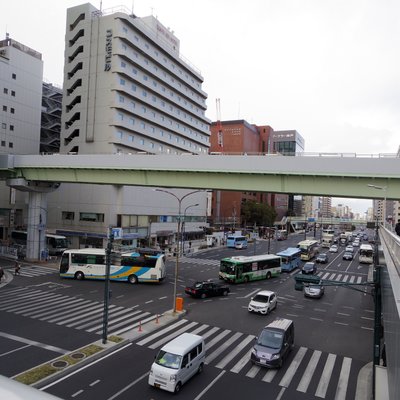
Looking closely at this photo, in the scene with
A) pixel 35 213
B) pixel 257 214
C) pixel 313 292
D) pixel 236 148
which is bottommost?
pixel 313 292

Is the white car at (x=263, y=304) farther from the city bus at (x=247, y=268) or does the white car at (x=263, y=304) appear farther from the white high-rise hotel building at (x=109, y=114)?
the white high-rise hotel building at (x=109, y=114)

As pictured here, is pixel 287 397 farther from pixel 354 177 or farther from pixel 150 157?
pixel 150 157

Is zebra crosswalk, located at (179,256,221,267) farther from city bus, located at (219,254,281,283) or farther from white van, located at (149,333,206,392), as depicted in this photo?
white van, located at (149,333,206,392)

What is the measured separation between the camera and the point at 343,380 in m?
16.5

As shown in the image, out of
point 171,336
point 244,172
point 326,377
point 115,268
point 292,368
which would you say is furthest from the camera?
point 115,268

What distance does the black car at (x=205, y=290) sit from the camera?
3156 centimetres

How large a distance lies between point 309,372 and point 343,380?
5.17 ft

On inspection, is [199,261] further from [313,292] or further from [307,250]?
[313,292]

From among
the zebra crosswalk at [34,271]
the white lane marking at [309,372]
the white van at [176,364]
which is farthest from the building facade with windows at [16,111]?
the white lane marking at [309,372]

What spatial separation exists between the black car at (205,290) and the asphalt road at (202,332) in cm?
75

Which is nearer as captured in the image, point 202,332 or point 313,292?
point 202,332

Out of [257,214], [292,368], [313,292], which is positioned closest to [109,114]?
[313,292]

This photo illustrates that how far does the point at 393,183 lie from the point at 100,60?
186 feet

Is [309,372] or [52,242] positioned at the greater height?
[52,242]
